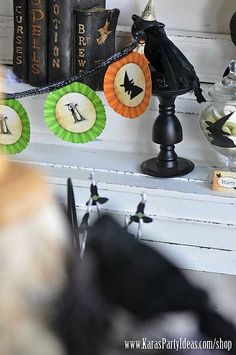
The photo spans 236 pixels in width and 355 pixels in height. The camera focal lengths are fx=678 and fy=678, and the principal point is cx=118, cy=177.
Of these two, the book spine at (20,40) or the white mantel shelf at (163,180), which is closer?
the white mantel shelf at (163,180)

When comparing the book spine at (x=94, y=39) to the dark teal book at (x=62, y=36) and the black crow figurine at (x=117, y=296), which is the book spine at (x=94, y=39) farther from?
the black crow figurine at (x=117, y=296)

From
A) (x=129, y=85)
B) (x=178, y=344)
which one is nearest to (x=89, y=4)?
(x=129, y=85)

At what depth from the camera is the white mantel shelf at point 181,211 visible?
45.3 inches

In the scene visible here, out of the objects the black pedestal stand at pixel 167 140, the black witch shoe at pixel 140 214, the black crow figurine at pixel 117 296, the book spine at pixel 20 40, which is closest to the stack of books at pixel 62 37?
the book spine at pixel 20 40

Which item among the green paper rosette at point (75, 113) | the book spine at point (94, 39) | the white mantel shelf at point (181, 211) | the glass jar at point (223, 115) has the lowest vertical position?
the white mantel shelf at point (181, 211)

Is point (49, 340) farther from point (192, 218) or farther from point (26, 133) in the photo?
point (26, 133)

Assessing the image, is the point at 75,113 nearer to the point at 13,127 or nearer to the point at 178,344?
the point at 13,127

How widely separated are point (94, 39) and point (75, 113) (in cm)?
14

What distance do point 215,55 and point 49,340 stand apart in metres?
0.80

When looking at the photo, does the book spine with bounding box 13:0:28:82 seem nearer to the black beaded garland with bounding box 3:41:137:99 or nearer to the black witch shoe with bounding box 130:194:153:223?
the black beaded garland with bounding box 3:41:137:99

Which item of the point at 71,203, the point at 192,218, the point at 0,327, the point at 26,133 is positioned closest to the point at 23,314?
the point at 0,327

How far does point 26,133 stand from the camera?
1.29m

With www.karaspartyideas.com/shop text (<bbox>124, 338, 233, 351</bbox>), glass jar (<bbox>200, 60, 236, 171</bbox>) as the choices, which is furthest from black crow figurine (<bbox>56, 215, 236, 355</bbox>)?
glass jar (<bbox>200, 60, 236, 171</bbox>)

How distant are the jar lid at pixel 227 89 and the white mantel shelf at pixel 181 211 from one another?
158 mm
